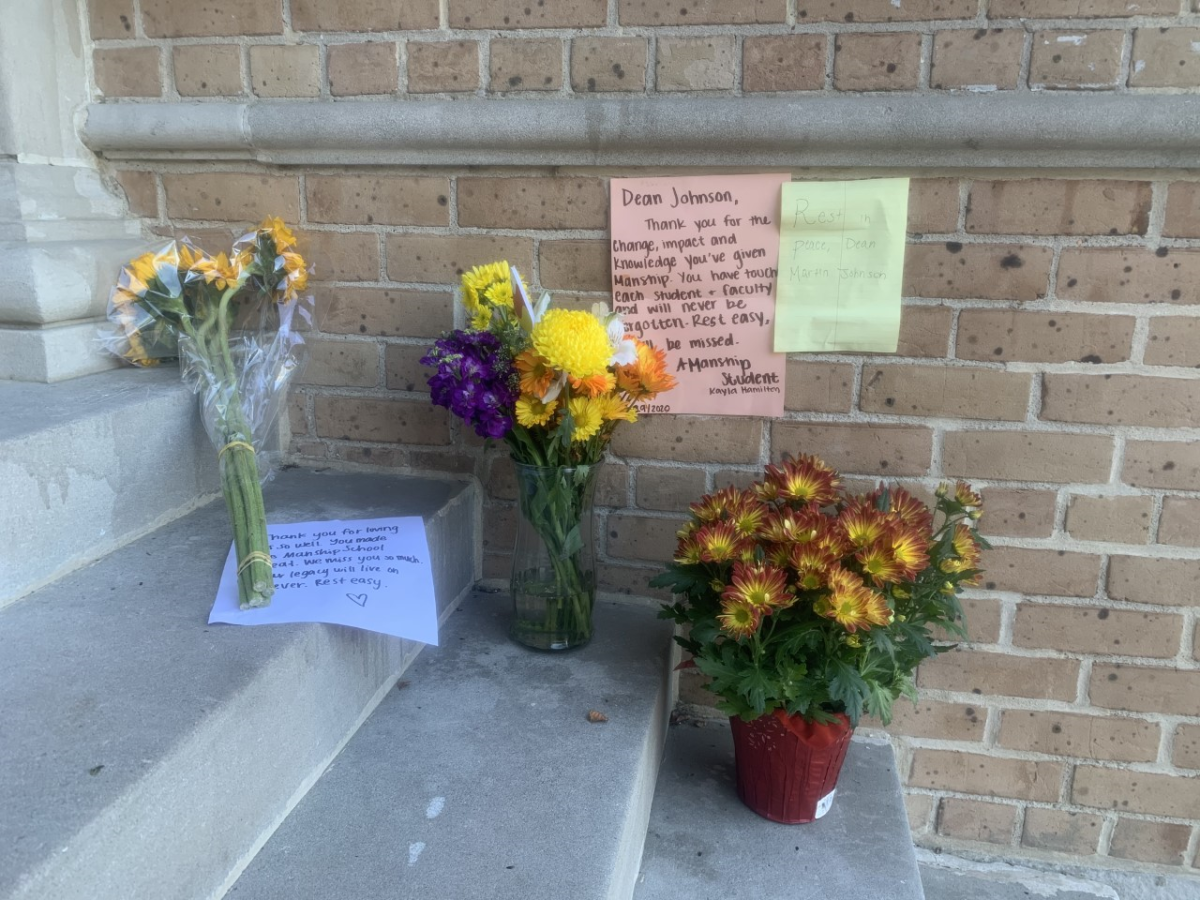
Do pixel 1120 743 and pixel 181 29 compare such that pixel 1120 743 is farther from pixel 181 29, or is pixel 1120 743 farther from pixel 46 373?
pixel 181 29

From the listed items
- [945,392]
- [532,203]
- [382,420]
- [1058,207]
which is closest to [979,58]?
[1058,207]

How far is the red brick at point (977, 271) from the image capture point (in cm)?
133

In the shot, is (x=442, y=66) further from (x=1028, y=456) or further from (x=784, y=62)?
(x=1028, y=456)

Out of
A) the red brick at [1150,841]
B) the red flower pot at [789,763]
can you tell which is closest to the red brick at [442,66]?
the red flower pot at [789,763]

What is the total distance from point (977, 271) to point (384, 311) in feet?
3.27

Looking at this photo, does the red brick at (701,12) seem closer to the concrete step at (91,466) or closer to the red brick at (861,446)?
the red brick at (861,446)

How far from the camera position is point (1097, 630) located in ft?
4.71

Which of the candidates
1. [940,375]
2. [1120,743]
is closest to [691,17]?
[940,375]

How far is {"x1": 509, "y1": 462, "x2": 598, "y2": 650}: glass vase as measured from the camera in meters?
1.29

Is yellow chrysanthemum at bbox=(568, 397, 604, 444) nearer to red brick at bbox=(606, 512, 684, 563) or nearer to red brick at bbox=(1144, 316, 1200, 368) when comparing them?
red brick at bbox=(606, 512, 684, 563)

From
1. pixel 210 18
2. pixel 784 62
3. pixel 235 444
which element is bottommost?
pixel 235 444

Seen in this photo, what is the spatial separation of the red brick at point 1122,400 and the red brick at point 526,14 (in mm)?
923

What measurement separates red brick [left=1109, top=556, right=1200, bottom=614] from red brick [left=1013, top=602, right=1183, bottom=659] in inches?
1.1

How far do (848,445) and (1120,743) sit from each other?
691 millimetres
